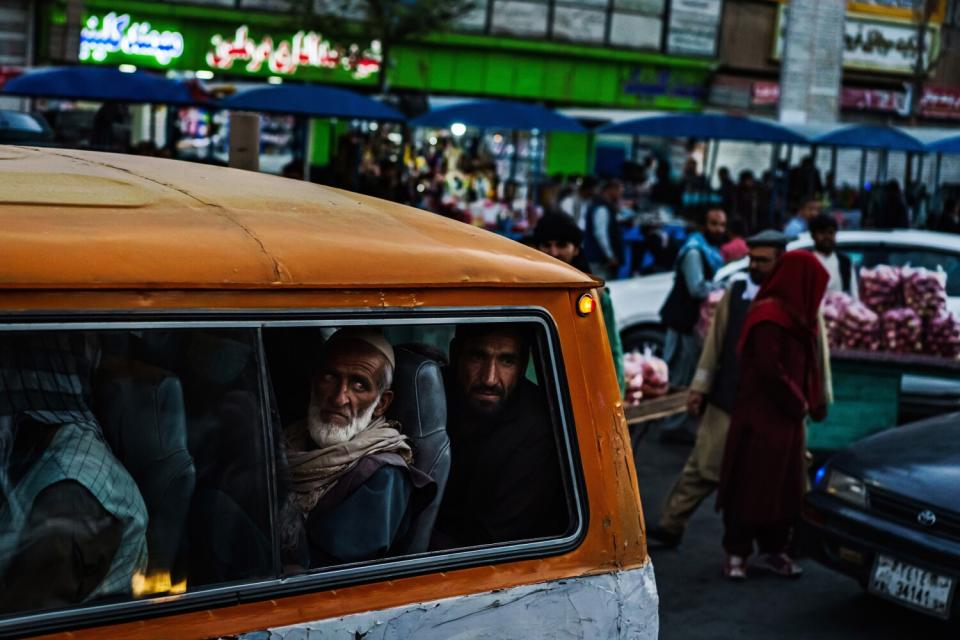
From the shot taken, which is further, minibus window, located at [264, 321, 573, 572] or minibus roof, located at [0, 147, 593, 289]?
minibus window, located at [264, 321, 573, 572]

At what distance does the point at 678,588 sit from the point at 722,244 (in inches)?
203

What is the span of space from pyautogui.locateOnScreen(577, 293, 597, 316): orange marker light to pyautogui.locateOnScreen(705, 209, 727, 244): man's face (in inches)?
326

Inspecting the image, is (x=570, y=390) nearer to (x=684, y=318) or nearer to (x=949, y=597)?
(x=949, y=597)

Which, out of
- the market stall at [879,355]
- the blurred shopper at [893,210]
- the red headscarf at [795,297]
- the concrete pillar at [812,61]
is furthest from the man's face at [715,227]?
the concrete pillar at [812,61]

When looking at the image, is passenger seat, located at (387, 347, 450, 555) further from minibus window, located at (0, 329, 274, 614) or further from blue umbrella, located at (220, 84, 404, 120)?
blue umbrella, located at (220, 84, 404, 120)

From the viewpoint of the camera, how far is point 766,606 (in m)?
6.50

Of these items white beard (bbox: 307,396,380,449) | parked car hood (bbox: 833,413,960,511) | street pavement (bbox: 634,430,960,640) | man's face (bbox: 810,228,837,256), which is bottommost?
street pavement (bbox: 634,430,960,640)

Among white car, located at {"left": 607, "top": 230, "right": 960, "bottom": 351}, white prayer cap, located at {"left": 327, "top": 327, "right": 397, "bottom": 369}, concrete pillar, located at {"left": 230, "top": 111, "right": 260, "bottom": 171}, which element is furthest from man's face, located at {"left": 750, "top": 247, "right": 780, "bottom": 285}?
white prayer cap, located at {"left": 327, "top": 327, "right": 397, "bottom": 369}

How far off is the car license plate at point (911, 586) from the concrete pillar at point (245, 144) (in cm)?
312

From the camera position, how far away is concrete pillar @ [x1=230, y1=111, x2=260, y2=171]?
4.43m

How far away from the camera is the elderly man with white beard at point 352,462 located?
2.72 meters

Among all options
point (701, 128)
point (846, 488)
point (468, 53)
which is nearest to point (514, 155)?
point (701, 128)

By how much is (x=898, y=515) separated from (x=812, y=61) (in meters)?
27.4

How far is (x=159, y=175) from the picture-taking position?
3.01 meters
